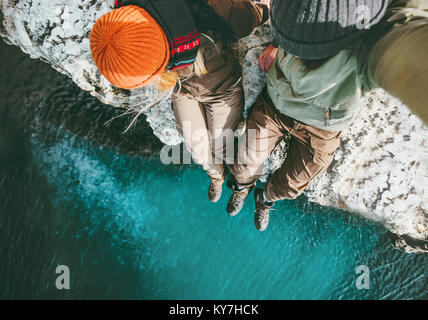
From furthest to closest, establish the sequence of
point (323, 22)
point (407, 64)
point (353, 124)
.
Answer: point (353, 124) < point (323, 22) < point (407, 64)

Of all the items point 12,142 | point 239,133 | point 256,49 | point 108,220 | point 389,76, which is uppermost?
point 256,49

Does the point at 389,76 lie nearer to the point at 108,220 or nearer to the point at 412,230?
the point at 412,230

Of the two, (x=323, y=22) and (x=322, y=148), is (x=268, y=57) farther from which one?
(x=323, y=22)

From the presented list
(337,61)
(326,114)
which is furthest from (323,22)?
(326,114)

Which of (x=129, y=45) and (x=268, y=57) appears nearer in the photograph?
(x=129, y=45)

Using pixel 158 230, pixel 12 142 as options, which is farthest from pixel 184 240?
pixel 12 142

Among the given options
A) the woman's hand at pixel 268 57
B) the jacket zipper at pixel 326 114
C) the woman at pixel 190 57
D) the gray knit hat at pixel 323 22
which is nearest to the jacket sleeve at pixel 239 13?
the woman at pixel 190 57

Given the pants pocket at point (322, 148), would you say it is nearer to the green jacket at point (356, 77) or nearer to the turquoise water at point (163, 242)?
the green jacket at point (356, 77)
